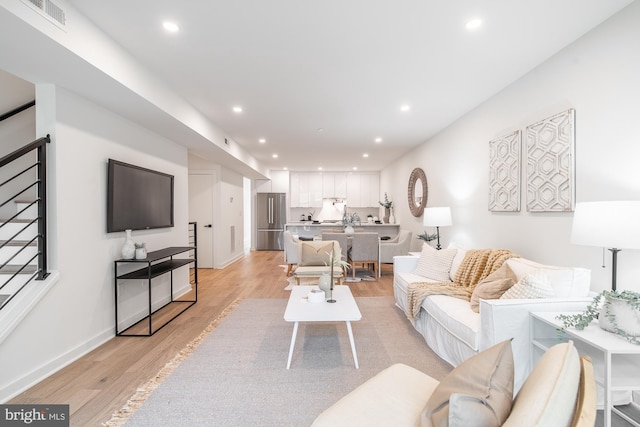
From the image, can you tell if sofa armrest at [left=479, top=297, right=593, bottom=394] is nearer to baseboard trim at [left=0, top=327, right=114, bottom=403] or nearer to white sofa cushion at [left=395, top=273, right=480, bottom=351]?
white sofa cushion at [left=395, top=273, right=480, bottom=351]

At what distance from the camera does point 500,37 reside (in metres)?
2.18

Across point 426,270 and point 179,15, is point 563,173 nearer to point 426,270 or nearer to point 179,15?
point 426,270

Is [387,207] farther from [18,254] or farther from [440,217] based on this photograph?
[18,254]

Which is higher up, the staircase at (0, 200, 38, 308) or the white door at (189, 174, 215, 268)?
the white door at (189, 174, 215, 268)

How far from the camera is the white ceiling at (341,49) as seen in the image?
6.21 ft

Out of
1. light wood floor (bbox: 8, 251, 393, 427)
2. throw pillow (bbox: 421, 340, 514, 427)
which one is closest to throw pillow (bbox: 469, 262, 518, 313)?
throw pillow (bbox: 421, 340, 514, 427)

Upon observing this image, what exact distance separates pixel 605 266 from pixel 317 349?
228 centimetres

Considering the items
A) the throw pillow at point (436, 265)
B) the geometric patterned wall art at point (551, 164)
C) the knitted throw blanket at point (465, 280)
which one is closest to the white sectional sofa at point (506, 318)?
the knitted throw blanket at point (465, 280)

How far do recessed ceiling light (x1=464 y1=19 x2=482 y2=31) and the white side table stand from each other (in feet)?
6.56

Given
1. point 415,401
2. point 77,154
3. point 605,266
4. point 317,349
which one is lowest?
point 317,349

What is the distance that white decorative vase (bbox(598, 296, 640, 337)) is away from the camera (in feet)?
4.85

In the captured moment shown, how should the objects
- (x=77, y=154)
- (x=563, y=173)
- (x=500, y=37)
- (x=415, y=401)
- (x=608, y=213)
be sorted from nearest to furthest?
(x=415, y=401), (x=608, y=213), (x=500, y=37), (x=563, y=173), (x=77, y=154)

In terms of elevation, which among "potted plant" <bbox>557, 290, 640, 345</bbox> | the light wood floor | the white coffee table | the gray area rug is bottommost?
the light wood floor

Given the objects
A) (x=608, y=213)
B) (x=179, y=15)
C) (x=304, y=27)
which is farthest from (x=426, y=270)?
(x=179, y=15)
